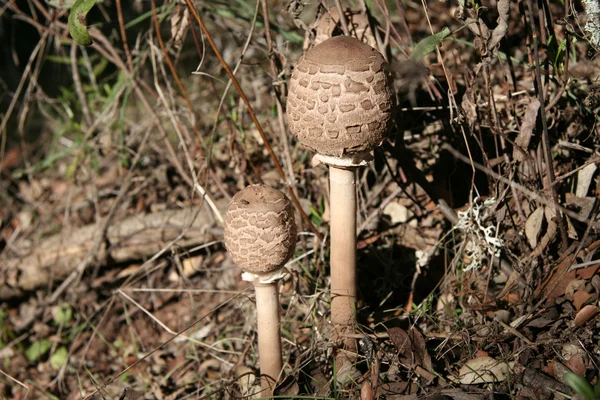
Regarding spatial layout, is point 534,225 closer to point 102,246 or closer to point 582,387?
point 582,387

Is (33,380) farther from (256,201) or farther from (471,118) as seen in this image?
(471,118)

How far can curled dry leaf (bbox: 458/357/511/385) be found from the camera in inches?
95.7

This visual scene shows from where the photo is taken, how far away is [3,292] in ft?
13.7

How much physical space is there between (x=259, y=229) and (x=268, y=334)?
0.63 meters

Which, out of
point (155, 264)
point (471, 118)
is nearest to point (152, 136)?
point (155, 264)

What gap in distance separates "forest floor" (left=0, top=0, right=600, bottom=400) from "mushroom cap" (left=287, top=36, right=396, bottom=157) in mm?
282

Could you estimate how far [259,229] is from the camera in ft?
7.78

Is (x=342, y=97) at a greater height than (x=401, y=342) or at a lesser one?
greater

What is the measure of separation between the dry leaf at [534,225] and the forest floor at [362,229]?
0.04ft

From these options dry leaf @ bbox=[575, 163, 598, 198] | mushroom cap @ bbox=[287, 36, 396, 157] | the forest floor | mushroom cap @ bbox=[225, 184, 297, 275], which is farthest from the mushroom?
dry leaf @ bbox=[575, 163, 598, 198]

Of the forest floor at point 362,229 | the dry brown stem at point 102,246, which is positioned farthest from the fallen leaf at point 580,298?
the dry brown stem at point 102,246

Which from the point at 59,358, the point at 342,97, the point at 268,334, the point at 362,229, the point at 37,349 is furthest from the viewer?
the point at 37,349

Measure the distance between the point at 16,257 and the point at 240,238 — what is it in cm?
272

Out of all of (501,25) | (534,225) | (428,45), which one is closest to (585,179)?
(534,225)
